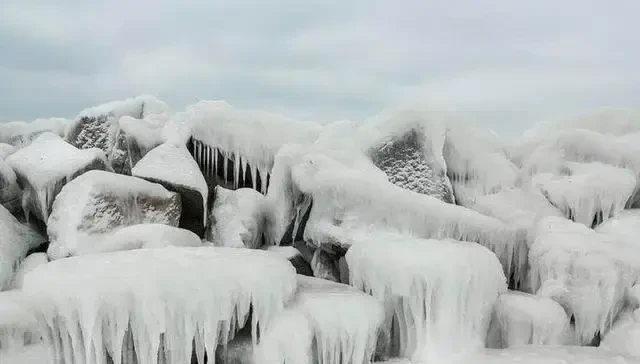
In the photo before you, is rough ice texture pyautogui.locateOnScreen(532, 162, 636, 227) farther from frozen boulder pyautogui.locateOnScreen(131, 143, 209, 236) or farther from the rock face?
frozen boulder pyautogui.locateOnScreen(131, 143, 209, 236)

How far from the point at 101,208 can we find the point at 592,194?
6.10m

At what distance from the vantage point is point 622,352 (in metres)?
5.40

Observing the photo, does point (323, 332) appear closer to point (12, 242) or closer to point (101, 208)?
point (101, 208)

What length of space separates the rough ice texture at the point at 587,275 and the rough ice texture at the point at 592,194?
98 centimetres

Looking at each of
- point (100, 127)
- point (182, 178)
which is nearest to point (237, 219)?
point (182, 178)

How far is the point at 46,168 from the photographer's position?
7.37m

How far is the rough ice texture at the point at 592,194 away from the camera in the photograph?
7.21m

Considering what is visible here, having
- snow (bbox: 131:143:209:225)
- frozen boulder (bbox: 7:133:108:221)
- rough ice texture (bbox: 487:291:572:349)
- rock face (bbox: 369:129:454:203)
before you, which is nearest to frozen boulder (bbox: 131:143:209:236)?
snow (bbox: 131:143:209:225)

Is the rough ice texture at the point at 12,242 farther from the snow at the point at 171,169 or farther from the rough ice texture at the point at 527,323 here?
the rough ice texture at the point at 527,323

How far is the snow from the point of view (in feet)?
23.3

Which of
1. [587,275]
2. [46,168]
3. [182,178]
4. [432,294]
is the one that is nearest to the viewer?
[432,294]

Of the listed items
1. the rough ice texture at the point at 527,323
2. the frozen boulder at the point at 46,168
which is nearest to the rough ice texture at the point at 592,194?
the rough ice texture at the point at 527,323

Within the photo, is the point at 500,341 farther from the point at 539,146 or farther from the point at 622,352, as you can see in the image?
the point at 539,146

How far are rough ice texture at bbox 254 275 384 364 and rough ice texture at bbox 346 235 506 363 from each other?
331mm
